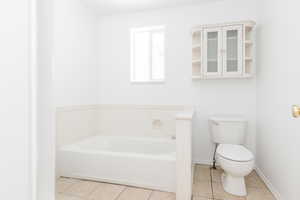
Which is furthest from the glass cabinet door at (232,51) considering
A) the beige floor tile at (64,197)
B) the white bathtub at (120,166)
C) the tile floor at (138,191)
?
the beige floor tile at (64,197)

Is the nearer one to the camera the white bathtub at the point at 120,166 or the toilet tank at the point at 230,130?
the white bathtub at the point at 120,166

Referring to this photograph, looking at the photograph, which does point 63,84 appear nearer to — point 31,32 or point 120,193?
point 120,193

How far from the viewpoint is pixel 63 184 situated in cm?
206

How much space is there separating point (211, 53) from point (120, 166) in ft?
6.12

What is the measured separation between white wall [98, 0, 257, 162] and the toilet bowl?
0.71 m

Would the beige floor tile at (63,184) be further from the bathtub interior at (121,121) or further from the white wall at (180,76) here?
the white wall at (180,76)

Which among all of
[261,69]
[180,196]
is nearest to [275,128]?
[261,69]

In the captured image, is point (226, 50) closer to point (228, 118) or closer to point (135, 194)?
point (228, 118)

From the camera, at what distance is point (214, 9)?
8.38 ft

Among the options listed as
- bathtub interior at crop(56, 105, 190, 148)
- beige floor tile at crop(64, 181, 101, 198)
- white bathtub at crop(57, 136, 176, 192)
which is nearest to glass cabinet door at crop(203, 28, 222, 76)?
bathtub interior at crop(56, 105, 190, 148)

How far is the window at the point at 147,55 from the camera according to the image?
2932 millimetres

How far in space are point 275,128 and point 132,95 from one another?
194cm

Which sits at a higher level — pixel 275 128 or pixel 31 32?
pixel 31 32

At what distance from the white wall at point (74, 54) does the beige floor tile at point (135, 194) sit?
1321mm
